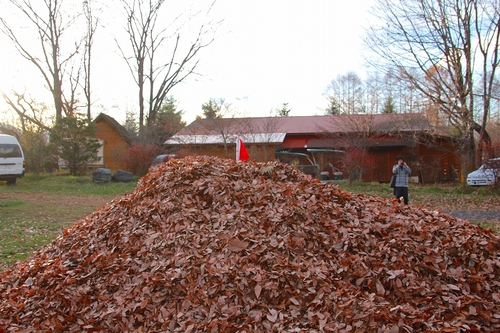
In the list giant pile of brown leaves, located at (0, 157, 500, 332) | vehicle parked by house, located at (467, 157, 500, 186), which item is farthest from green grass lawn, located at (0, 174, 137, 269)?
vehicle parked by house, located at (467, 157, 500, 186)

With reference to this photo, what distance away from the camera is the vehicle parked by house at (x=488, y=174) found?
1538 centimetres

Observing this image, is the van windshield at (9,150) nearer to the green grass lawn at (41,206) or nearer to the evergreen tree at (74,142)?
the green grass lawn at (41,206)

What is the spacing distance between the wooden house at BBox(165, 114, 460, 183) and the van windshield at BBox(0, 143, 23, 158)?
7.48 m

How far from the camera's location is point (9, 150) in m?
18.2

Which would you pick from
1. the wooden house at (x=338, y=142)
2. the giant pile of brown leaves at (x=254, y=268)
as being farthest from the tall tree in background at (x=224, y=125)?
the giant pile of brown leaves at (x=254, y=268)

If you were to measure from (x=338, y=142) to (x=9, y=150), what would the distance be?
14.9 meters

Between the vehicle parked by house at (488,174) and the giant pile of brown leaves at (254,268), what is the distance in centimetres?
1131

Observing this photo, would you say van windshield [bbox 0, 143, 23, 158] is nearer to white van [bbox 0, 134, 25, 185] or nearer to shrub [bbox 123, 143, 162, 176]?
white van [bbox 0, 134, 25, 185]

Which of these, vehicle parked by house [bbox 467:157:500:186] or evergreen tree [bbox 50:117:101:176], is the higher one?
evergreen tree [bbox 50:117:101:176]

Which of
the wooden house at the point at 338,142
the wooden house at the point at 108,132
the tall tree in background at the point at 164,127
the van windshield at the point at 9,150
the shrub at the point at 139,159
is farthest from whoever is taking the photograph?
the wooden house at the point at 108,132

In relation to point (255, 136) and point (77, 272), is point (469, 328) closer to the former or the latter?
point (77, 272)

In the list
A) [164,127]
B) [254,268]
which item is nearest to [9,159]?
[164,127]

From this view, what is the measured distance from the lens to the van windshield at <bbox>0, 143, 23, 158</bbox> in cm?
1805

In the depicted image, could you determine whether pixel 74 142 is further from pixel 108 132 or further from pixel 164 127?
pixel 108 132
